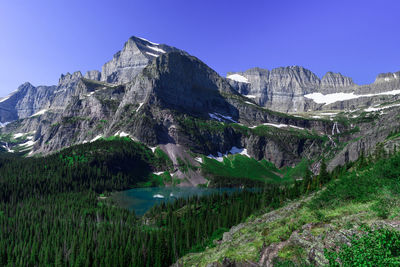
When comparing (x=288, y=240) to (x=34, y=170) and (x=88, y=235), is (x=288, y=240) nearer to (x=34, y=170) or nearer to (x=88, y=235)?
(x=88, y=235)

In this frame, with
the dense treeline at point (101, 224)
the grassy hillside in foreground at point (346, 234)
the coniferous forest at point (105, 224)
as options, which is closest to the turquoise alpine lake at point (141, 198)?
the dense treeline at point (101, 224)

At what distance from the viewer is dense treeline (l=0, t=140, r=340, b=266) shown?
7412 cm

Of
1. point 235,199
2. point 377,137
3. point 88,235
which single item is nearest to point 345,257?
point 88,235

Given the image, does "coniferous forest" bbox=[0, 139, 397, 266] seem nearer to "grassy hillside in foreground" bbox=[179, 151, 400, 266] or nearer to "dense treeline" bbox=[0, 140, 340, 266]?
"dense treeline" bbox=[0, 140, 340, 266]

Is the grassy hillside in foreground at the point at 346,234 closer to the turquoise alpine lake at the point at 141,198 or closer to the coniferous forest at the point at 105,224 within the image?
the coniferous forest at the point at 105,224

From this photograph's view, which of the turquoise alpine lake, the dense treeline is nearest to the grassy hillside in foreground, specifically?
the dense treeline

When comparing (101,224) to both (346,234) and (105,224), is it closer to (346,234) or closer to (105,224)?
(105,224)

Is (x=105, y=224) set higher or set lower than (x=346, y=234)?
lower

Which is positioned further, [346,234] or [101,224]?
[101,224]

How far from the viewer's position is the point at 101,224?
10525 centimetres

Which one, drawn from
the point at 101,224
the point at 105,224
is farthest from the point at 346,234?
the point at 101,224

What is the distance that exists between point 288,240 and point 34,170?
220m

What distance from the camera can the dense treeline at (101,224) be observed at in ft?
243

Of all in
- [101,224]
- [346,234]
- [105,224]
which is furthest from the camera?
[101,224]
